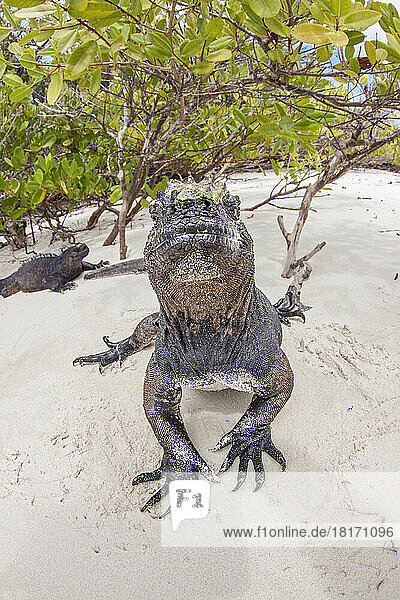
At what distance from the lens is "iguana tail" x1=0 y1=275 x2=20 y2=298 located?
4.50m

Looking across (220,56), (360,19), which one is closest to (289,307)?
(220,56)

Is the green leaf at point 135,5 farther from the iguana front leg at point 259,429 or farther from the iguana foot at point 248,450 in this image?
the iguana foot at point 248,450

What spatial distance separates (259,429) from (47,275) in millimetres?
3422

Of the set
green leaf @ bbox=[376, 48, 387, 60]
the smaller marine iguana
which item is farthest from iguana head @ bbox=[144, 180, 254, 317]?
the smaller marine iguana

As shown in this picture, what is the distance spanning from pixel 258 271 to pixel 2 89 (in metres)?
2.93

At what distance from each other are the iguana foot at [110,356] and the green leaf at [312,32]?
2153 millimetres

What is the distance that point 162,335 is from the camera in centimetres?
207

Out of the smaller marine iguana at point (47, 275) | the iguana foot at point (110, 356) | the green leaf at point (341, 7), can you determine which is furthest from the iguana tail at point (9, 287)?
the green leaf at point (341, 7)

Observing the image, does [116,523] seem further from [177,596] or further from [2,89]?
[2,89]

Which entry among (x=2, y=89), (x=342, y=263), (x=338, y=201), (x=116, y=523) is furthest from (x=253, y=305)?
(x=338, y=201)

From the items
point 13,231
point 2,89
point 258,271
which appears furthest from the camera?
point 13,231

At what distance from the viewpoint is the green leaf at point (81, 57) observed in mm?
1336

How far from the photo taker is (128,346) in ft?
9.49

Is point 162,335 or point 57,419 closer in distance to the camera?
point 162,335
